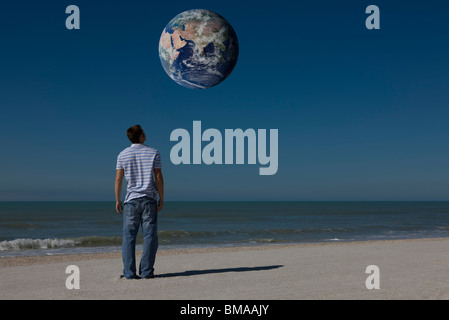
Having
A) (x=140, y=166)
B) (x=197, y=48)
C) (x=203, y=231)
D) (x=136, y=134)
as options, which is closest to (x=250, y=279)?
(x=140, y=166)

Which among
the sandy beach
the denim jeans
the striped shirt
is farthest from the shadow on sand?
the striped shirt

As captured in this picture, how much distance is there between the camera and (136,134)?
516 centimetres

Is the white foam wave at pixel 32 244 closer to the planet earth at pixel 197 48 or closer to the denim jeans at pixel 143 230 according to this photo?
the planet earth at pixel 197 48

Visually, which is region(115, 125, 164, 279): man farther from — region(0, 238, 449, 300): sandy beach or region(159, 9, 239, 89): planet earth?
region(159, 9, 239, 89): planet earth

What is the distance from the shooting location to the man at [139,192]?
505 cm

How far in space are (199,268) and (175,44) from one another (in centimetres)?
342

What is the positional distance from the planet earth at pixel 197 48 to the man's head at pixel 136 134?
7.02ft

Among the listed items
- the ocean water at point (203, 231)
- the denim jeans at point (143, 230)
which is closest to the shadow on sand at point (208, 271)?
the denim jeans at point (143, 230)

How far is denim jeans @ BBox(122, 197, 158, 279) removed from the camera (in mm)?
5090

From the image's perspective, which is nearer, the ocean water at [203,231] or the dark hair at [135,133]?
the dark hair at [135,133]

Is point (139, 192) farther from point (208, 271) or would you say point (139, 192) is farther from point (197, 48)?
point (197, 48)
